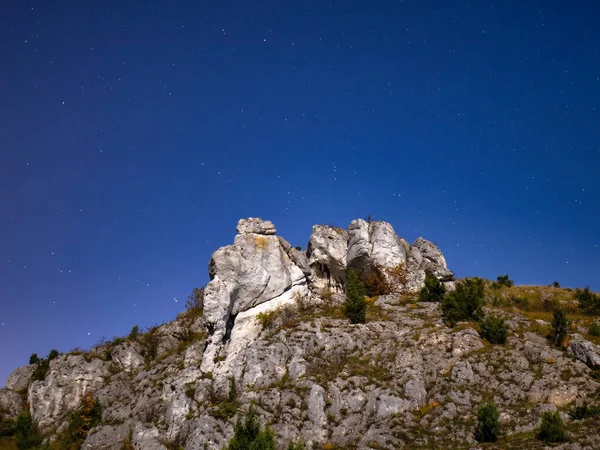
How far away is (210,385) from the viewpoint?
4075cm

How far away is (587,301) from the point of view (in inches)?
1902

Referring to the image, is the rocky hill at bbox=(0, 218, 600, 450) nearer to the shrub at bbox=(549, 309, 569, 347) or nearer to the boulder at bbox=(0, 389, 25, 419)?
the boulder at bbox=(0, 389, 25, 419)

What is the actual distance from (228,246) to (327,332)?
49.5 ft

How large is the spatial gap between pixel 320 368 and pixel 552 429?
18.2m

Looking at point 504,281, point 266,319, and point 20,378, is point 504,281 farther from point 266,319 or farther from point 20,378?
point 20,378

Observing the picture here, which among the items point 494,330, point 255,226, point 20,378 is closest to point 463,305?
point 494,330

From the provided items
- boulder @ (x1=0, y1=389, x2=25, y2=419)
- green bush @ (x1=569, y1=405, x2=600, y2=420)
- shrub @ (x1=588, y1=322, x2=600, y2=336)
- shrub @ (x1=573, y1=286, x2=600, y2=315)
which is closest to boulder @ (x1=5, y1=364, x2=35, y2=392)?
boulder @ (x1=0, y1=389, x2=25, y2=419)

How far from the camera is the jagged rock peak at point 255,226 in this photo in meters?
54.3

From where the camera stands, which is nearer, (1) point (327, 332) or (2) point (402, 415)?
(2) point (402, 415)

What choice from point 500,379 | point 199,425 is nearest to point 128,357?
point 199,425

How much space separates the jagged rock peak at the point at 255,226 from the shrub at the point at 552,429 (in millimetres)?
34236

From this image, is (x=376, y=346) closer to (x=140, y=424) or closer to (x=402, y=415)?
(x=402, y=415)

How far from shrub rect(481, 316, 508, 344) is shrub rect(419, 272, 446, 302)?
9.60 meters

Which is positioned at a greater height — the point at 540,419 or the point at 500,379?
the point at 500,379
